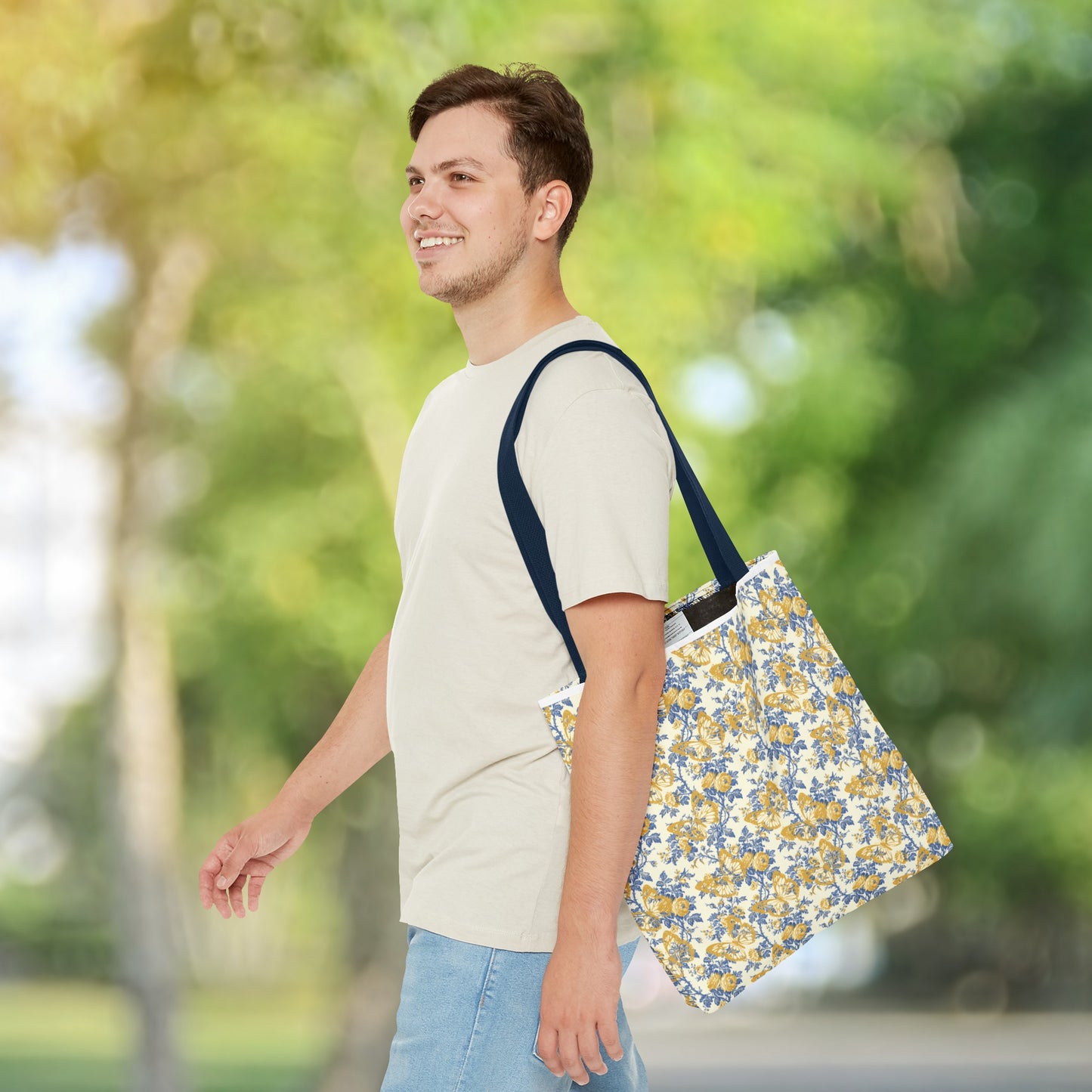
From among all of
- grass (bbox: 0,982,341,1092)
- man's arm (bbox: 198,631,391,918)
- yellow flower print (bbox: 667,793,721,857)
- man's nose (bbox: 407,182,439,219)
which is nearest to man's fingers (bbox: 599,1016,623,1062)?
yellow flower print (bbox: 667,793,721,857)

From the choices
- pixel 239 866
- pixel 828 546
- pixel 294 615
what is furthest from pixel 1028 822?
pixel 239 866

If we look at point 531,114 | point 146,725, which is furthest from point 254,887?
point 146,725

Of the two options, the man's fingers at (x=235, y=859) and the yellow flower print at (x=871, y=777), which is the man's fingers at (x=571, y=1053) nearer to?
the yellow flower print at (x=871, y=777)

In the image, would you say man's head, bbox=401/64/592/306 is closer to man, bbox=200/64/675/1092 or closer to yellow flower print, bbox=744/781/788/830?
man, bbox=200/64/675/1092

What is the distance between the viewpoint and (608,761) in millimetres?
930

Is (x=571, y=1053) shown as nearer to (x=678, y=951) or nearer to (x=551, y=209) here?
(x=678, y=951)

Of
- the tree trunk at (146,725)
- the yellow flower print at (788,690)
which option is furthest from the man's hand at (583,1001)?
the tree trunk at (146,725)

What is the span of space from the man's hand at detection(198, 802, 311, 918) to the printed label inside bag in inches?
15.6

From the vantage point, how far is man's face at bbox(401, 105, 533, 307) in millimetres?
1093

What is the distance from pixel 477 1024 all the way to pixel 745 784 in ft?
0.84

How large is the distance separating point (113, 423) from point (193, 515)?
1.38 feet

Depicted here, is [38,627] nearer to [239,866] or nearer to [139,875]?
[139,875]

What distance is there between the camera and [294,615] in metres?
4.70

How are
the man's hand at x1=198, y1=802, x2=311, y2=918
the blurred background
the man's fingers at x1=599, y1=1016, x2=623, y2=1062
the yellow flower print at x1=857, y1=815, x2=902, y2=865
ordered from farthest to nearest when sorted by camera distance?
the blurred background, the man's hand at x1=198, y1=802, x2=311, y2=918, the yellow flower print at x1=857, y1=815, x2=902, y2=865, the man's fingers at x1=599, y1=1016, x2=623, y2=1062
